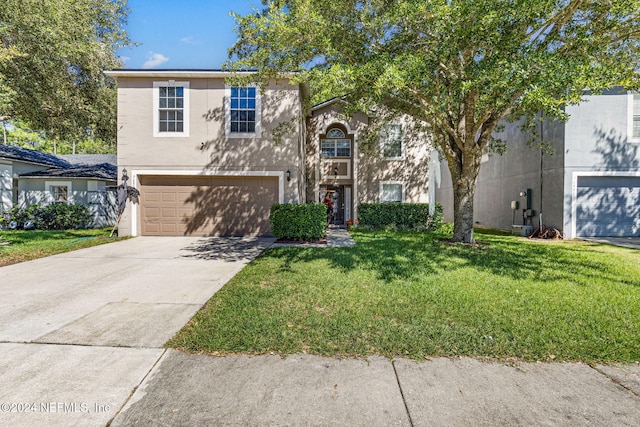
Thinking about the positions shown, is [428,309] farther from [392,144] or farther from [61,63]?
[61,63]

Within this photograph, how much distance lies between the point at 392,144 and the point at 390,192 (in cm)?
228

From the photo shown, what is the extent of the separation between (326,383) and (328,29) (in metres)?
7.40

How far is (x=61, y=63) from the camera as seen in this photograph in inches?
422

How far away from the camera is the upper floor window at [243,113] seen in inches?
438

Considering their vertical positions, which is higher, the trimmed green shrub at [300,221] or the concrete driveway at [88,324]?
the trimmed green shrub at [300,221]

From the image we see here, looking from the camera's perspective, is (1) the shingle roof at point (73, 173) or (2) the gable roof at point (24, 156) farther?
(1) the shingle roof at point (73, 173)

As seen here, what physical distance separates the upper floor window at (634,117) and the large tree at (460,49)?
→ 164 inches

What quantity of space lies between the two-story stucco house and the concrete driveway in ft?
13.2

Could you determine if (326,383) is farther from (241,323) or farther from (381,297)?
(381,297)

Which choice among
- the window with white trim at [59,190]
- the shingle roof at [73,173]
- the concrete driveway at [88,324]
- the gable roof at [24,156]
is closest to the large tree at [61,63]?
the shingle roof at [73,173]

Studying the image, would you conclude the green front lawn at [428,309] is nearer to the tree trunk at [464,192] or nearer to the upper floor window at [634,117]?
the tree trunk at [464,192]

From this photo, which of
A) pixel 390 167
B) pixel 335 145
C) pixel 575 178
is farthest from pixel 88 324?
pixel 575 178

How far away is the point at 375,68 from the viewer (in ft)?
21.7

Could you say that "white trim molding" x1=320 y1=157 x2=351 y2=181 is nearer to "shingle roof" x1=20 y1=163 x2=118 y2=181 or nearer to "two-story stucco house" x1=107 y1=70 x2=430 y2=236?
"two-story stucco house" x1=107 y1=70 x2=430 y2=236
